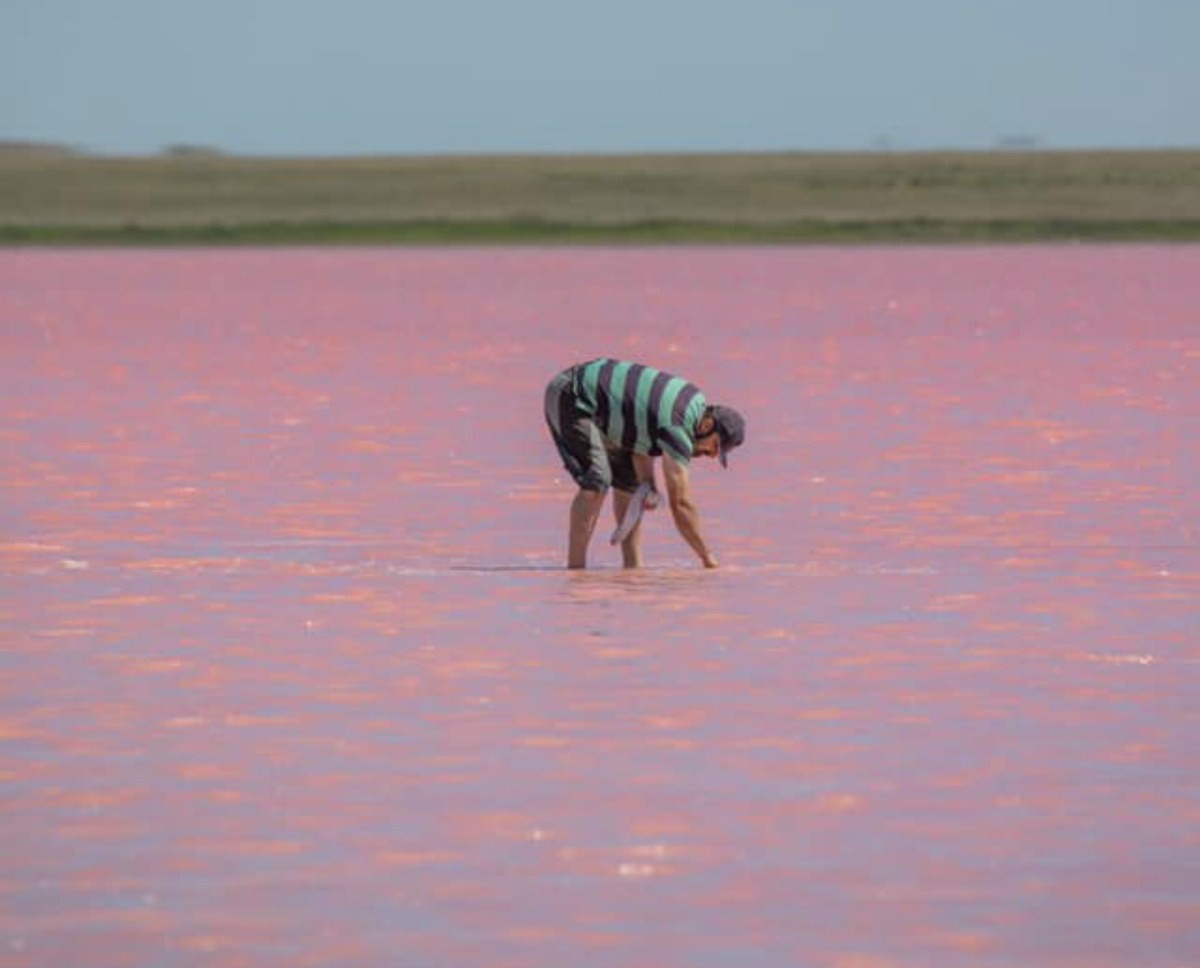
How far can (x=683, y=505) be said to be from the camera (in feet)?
48.9

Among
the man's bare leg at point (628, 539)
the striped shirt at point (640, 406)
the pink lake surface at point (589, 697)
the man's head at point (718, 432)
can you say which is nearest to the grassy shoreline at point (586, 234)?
the pink lake surface at point (589, 697)

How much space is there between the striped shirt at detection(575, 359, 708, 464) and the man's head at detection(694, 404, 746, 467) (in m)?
0.04

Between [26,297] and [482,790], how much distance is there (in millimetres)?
50218

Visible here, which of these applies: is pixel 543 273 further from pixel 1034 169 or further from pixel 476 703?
pixel 476 703

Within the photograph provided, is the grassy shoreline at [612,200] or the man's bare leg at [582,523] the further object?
the grassy shoreline at [612,200]

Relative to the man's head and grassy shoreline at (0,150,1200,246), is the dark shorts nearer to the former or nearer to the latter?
the man's head

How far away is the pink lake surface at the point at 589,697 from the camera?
8.51m

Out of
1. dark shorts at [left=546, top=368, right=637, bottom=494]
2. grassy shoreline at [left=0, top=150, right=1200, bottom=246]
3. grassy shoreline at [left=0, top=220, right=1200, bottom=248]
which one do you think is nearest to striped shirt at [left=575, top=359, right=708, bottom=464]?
dark shorts at [left=546, top=368, right=637, bottom=494]

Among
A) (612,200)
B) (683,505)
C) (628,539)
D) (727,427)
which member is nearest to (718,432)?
(727,427)

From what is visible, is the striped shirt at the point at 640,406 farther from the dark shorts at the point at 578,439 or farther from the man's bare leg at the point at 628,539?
the man's bare leg at the point at 628,539

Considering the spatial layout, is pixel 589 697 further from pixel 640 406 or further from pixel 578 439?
pixel 578 439

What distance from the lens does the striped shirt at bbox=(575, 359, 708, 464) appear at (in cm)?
1455

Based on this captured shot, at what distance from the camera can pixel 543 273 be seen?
74.1 m

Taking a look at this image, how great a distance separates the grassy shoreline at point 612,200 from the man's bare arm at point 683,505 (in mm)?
82807
